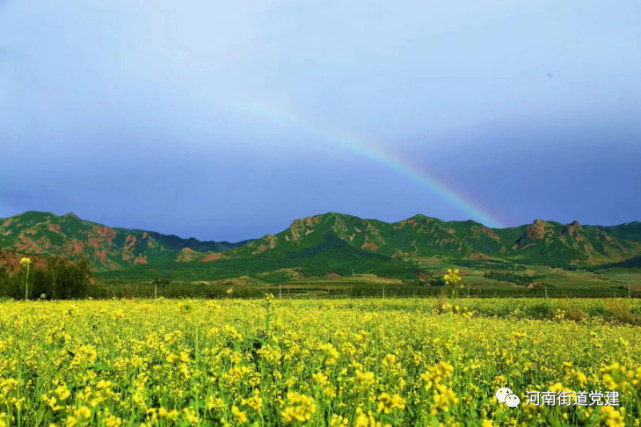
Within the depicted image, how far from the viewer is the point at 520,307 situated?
32.0 meters

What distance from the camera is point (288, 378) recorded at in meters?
6.58

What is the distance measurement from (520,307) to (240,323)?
84.2ft

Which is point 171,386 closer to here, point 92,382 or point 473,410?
point 92,382

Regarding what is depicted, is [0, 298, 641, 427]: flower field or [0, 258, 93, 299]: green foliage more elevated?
[0, 298, 641, 427]: flower field

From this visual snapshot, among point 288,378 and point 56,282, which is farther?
point 56,282

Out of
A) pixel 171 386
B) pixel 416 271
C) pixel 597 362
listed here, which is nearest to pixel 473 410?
pixel 171 386

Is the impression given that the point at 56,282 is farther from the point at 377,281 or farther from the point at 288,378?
the point at 377,281

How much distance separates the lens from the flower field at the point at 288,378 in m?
4.19

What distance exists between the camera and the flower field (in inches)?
165

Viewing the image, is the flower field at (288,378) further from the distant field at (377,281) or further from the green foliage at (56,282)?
the distant field at (377,281)
